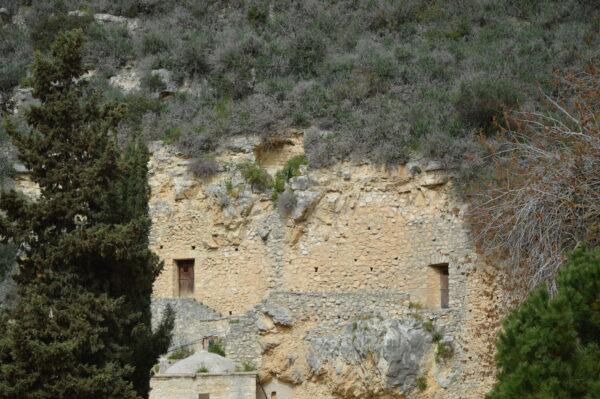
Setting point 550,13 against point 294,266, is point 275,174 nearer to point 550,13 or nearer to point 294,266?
point 294,266

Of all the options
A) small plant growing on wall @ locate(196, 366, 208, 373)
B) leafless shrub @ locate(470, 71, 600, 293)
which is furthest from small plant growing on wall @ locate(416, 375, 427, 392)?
leafless shrub @ locate(470, 71, 600, 293)

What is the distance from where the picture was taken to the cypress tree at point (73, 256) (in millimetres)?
15703

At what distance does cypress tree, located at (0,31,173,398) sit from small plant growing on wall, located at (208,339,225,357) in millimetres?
6852

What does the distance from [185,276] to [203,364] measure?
444 centimetres

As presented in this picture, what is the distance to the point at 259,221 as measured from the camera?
26.6 meters

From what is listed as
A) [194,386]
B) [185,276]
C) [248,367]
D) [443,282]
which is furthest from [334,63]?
[194,386]

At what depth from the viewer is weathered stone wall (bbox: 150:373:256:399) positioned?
2278 centimetres

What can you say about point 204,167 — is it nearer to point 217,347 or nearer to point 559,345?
point 217,347

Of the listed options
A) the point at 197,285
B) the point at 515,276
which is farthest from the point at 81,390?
the point at 197,285

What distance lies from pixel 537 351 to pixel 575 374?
1.40 feet

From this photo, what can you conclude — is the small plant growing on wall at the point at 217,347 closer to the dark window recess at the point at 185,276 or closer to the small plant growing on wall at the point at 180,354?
the small plant growing on wall at the point at 180,354

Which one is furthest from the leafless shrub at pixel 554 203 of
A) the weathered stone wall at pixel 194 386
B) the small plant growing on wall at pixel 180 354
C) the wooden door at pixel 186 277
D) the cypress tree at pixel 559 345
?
the wooden door at pixel 186 277

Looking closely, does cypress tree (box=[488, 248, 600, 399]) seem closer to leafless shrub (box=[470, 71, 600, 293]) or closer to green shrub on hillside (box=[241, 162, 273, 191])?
leafless shrub (box=[470, 71, 600, 293])

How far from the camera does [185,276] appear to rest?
89.2 feet
